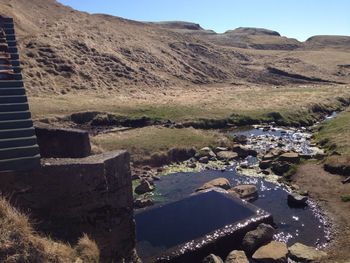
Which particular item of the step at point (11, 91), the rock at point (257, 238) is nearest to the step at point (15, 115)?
the step at point (11, 91)

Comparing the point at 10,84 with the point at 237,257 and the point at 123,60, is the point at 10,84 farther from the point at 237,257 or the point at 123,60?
the point at 123,60

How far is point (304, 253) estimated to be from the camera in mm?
21875

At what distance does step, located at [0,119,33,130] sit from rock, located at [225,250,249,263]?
1147 cm

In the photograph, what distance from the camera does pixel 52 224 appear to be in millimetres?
13492

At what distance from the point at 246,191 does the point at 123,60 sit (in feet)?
199

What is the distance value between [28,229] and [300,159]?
3031cm

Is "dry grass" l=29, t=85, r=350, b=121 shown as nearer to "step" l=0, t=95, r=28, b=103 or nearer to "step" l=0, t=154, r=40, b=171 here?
"step" l=0, t=95, r=28, b=103

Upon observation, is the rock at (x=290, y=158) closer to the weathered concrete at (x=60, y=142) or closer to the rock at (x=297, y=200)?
the rock at (x=297, y=200)

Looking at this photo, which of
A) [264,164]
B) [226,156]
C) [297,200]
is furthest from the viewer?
[226,156]

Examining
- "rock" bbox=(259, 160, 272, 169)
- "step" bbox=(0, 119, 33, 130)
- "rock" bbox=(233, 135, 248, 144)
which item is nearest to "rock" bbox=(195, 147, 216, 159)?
"rock" bbox=(259, 160, 272, 169)

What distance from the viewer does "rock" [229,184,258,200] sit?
30281mm

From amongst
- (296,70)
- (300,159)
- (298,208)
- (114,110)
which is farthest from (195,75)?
(298,208)

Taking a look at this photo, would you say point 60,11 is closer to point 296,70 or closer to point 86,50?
point 86,50

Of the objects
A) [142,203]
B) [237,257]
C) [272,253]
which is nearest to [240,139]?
[142,203]
